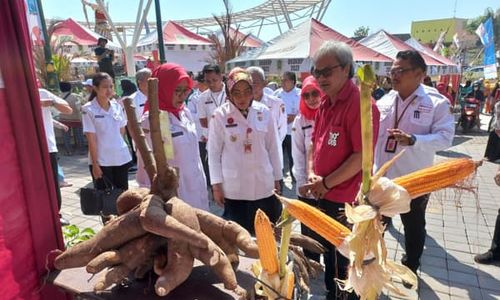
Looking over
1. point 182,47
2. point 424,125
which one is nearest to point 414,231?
point 424,125

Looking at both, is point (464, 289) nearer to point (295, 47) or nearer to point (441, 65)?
point (295, 47)

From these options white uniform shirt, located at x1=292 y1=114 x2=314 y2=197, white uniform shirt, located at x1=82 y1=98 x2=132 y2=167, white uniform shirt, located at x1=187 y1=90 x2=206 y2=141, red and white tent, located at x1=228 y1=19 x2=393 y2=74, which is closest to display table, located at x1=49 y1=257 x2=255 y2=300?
white uniform shirt, located at x1=292 y1=114 x2=314 y2=197

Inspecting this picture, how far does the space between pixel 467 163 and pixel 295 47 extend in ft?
25.2

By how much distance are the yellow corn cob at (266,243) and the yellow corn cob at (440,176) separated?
1.41 feet

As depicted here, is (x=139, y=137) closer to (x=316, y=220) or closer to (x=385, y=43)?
(x=316, y=220)

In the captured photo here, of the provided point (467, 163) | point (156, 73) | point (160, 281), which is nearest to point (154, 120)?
point (160, 281)

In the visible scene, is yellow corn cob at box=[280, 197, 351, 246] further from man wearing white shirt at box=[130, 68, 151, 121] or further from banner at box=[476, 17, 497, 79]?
banner at box=[476, 17, 497, 79]

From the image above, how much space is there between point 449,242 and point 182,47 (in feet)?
45.8

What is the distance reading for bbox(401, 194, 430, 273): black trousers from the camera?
277 centimetres

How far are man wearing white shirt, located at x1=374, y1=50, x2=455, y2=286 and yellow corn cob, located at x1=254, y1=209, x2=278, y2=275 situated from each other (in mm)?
1843

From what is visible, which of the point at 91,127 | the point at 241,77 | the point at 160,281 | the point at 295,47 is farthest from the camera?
the point at 295,47

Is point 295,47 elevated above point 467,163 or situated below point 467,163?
above

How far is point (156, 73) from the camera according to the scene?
2.30m

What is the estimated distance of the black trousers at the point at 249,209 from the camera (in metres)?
2.75
